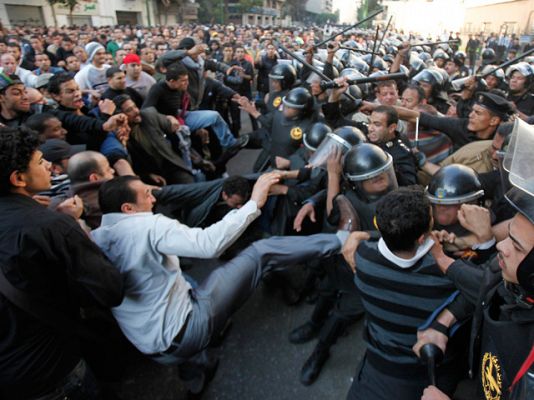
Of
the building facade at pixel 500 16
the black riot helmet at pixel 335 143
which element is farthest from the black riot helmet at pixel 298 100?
the building facade at pixel 500 16

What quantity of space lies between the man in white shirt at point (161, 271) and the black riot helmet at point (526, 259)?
1.37 metres

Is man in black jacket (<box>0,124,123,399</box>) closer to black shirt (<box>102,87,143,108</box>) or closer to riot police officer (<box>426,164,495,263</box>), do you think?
riot police officer (<box>426,164,495,263</box>)

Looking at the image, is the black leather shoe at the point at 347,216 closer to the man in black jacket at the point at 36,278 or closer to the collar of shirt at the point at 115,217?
the collar of shirt at the point at 115,217

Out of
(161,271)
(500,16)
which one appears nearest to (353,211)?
(161,271)

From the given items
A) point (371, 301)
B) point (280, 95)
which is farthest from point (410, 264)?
point (280, 95)

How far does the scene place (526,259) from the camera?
981mm

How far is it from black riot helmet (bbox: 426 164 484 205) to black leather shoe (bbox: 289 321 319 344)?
4.63ft

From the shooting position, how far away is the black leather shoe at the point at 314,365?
256 centimetres

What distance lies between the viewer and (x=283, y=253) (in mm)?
2461

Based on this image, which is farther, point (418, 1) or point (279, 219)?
point (418, 1)

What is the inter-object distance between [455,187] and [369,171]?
506mm

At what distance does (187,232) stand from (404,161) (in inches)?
78.6

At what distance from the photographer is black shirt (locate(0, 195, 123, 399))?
1476 millimetres

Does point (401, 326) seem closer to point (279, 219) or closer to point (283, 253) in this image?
point (283, 253)
